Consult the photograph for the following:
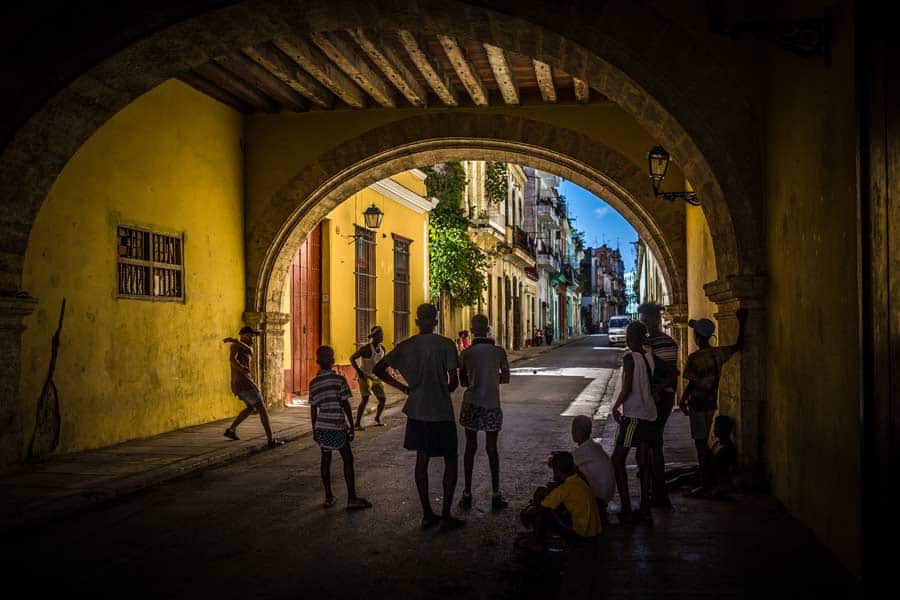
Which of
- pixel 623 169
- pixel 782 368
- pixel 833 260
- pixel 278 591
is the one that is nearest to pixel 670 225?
pixel 623 169

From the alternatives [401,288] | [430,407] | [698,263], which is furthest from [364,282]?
[430,407]

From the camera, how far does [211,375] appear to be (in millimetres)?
12922

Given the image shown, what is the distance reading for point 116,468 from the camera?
8.57 meters

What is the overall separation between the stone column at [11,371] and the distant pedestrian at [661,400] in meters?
5.45

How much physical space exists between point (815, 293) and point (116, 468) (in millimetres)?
6191

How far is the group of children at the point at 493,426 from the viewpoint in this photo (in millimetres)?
5617

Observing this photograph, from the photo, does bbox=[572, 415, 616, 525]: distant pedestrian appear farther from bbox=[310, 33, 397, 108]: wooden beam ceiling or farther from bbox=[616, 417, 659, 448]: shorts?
bbox=[310, 33, 397, 108]: wooden beam ceiling

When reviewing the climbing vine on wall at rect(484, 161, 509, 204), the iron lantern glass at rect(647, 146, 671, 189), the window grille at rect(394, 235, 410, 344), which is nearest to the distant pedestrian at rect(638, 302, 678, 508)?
the iron lantern glass at rect(647, 146, 671, 189)

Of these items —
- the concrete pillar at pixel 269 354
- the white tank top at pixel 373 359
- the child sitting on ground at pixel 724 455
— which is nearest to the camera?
the child sitting on ground at pixel 724 455

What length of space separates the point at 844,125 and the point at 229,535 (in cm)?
436

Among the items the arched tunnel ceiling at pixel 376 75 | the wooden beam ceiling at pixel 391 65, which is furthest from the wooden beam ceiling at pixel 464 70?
the wooden beam ceiling at pixel 391 65

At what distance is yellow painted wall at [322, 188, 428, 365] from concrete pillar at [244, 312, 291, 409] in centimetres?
228

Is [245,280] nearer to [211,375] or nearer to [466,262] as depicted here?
[211,375]

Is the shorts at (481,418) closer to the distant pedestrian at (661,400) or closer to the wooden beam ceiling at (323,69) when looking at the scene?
the distant pedestrian at (661,400)
